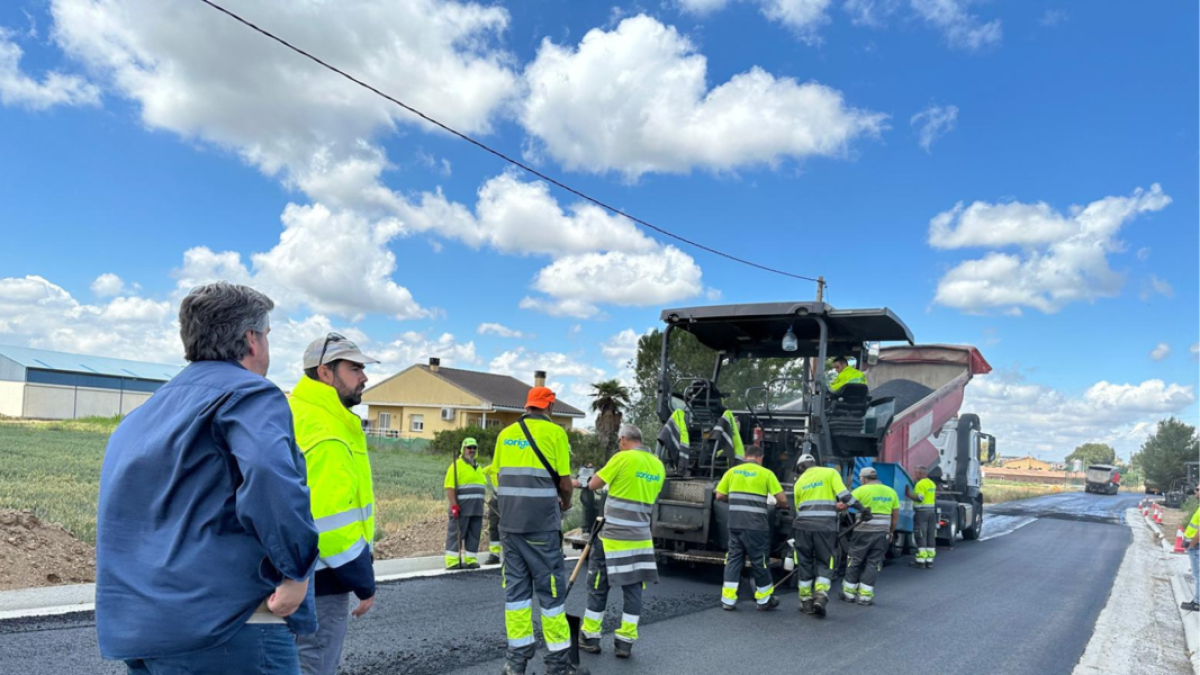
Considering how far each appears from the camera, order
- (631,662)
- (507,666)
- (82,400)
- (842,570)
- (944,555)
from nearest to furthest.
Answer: (507,666) < (631,662) < (842,570) < (944,555) < (82,400)

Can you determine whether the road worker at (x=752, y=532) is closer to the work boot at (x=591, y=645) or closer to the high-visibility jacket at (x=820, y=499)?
the high-visibility jacket at (x=820, y=499)

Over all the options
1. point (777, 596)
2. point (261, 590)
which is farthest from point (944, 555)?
point (261, 590)

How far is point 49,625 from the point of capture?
18.7 ft

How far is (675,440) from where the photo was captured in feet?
34.1

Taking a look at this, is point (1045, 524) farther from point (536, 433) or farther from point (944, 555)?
point (536, 433)

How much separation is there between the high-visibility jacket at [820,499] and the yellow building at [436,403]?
3764 centimetres

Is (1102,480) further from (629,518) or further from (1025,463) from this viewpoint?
(1025,463)

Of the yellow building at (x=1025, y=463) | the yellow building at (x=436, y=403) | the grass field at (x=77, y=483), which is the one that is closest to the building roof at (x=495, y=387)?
the yellow building at (x=436, y=403)

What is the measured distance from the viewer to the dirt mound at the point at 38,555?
24.0ft

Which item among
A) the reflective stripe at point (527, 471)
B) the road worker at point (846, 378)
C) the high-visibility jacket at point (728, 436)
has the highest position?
the road worker at point (846, 378)

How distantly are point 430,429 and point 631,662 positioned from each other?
43.0 metres

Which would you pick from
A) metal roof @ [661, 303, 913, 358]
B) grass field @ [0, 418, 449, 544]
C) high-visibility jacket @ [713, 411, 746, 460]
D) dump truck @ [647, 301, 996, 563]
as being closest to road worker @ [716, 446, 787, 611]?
dump truck @ [647, 301, 996, 563]

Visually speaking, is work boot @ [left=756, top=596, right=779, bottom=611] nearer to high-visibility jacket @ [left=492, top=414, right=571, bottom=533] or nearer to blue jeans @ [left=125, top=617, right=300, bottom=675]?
high-visibility jacket @ [left=492, top=414, right=571, bottom=533]

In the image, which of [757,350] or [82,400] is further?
[82,400]
